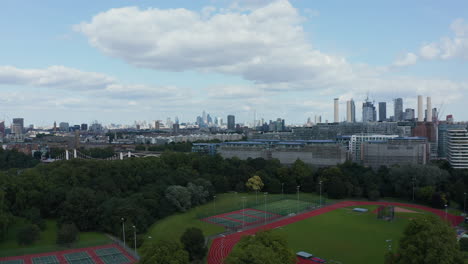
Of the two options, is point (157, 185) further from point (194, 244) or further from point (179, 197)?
point (194, 244)

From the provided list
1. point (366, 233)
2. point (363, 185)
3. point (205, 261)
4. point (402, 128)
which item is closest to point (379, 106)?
point (402, 128)

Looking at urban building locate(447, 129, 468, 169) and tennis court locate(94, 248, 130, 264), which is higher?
urban building locate(447, 129, 468, 169)

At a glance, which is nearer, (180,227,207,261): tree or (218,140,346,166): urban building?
(180,227,207,261): tree

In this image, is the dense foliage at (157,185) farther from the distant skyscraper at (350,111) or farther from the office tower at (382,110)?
the office tower at (382,110)

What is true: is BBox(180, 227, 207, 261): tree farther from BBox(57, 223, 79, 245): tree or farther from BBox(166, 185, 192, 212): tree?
BBox(166, 185, 192, 212): tree

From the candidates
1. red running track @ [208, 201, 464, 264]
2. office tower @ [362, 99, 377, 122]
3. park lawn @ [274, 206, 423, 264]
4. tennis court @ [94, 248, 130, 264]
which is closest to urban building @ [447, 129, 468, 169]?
red running track @ [208, 201, 464, 264]

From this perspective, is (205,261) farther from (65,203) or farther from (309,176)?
(309,176)

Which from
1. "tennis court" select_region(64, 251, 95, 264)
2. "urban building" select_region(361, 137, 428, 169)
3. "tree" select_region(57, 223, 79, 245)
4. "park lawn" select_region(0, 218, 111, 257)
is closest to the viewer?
"tennis court" select_region(64, 251, 95, 264)
